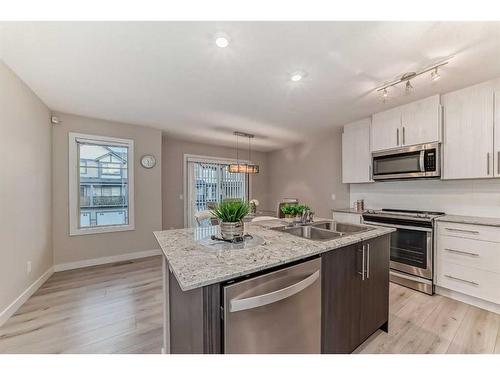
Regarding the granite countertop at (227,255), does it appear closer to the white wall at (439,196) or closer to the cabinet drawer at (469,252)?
the cabinet drawer at (469,252)

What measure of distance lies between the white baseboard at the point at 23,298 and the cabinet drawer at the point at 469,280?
4.53 metres

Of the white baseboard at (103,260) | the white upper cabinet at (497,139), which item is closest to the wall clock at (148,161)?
the white baseboard at (103,260)

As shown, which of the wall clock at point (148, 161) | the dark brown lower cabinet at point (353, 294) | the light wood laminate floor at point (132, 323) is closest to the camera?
the dark brown lower cabinet at point (353, 294)

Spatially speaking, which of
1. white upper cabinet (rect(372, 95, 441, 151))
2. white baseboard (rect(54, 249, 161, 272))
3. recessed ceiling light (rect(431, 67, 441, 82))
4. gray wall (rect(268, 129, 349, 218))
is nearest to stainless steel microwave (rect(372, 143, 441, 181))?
white upper cabinet (rect(372, 95, 441, 151))

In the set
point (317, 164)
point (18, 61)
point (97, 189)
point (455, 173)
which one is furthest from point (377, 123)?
point (97, 189)

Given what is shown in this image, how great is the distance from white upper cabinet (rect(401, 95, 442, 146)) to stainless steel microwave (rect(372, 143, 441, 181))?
96 mm

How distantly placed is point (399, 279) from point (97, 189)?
4794 millimetres

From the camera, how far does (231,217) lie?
1.37m

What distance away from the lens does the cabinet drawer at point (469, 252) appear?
2090mm

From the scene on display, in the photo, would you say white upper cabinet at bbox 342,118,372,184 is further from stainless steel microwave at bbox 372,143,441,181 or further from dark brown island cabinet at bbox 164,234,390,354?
dark brown island cabinet at bbox 164,234,390,354

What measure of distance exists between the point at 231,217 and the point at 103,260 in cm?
334

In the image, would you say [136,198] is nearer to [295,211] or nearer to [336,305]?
[295,211]

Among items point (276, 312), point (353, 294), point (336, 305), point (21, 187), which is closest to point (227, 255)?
→ point (276, 312)

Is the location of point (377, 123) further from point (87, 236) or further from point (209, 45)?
point (87, 236)
